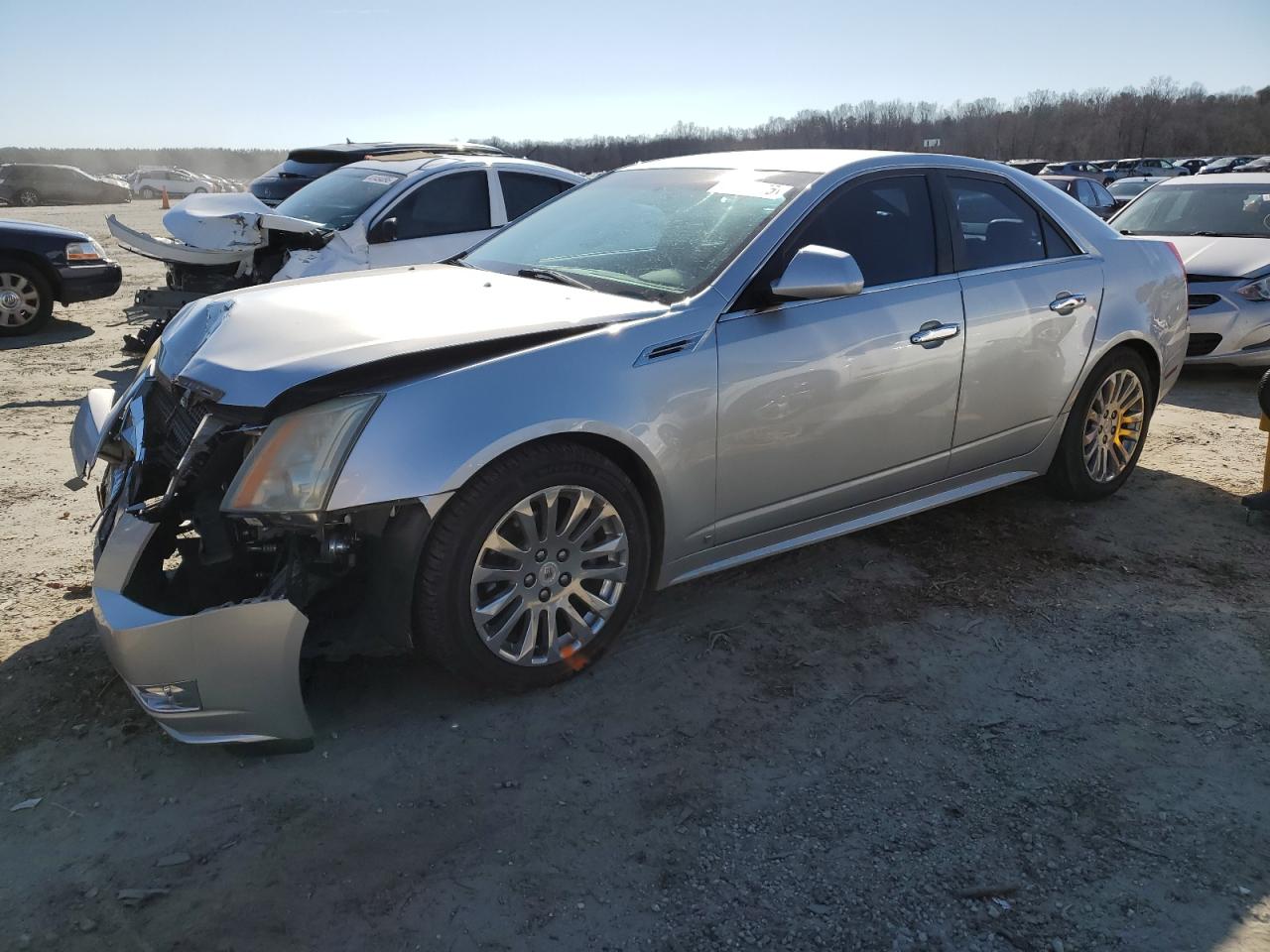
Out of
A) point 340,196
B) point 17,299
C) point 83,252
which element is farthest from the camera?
point 83,252

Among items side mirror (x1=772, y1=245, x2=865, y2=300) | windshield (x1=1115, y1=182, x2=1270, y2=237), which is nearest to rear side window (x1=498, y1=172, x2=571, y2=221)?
side mirror (x1=772, y1=245, x2=865, y2=300)

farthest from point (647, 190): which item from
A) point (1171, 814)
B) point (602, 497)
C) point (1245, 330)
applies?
point (1245, 330)

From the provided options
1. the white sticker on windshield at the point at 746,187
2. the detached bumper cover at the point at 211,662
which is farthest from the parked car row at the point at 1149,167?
the detached bumper cover at the point at 211,662

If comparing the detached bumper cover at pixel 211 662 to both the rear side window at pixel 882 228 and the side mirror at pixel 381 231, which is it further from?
the side mirror at pixel 381 231

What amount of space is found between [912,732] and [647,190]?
2.50m

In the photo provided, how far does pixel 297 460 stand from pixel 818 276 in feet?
5.94

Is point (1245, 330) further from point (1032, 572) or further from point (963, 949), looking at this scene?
point (963, 949)

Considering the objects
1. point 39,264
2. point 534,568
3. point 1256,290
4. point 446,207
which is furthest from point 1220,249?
point 39,264

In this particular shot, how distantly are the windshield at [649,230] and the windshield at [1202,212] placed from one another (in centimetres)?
681

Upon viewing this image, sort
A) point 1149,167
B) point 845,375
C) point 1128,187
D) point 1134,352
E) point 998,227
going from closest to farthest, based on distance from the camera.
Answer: point 845,375
point 998,227
point 1134,352
point 1128,187
point 1149,167

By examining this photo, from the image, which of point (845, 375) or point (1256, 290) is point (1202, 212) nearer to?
point (1256, 290)

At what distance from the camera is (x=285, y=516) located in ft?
8.77

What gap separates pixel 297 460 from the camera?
8.77 ft

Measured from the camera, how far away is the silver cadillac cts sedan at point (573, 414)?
8.79 feet
